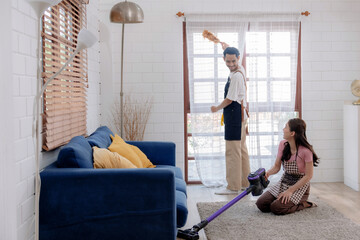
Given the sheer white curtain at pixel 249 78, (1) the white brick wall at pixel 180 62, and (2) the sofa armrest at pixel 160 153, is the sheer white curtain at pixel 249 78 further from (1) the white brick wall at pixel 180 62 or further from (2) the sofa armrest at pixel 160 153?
(2) the sofa armrest at pixel 160 153

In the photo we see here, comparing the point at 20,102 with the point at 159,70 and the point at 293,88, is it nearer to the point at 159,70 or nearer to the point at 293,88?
the point at 159,70

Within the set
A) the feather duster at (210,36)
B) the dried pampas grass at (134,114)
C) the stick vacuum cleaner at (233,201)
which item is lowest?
the stick vacuum cleaner at (233,201)

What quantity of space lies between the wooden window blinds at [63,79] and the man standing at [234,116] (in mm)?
1685

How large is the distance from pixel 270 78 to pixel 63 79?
2932 millimetres

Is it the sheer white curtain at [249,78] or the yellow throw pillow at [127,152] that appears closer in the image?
the yellow throw pillow at [127,152]

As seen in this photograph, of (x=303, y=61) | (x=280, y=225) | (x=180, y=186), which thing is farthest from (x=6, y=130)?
(x=303, y=61)

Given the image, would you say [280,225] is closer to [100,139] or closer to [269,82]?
[100,139]

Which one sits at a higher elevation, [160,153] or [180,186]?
[160,153]

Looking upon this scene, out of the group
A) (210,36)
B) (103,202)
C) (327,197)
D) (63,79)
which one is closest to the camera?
(103,202)

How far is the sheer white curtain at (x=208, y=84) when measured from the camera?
Result: 18.0 ft

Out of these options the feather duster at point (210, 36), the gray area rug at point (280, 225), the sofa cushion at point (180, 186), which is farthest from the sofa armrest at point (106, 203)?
the feather duster at point (210, 36)

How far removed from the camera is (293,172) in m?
4.22

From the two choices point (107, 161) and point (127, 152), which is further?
point (127, 152)

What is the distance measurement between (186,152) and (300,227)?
2205 millimetres
